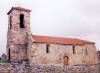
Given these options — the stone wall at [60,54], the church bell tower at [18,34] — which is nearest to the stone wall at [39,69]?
the stone wall at [60,54]

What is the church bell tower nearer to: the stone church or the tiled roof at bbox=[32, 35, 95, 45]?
the stone church

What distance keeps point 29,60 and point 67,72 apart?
23.5ft

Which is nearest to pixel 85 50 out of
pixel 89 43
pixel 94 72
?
A: pixel 89 43

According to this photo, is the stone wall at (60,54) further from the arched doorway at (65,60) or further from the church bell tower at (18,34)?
the church bell tower at (18,34)

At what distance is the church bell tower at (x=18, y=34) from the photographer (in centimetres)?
5334

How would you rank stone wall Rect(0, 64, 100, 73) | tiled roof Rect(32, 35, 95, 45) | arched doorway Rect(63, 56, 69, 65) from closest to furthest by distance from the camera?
stone wall Rect(0, 64, 100, 73) < tiled roof Rect(32, 35, 95, 45) < arched doorway Rect(63, 56, 69, 65)

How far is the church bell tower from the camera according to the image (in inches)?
2100

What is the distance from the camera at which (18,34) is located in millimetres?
54031

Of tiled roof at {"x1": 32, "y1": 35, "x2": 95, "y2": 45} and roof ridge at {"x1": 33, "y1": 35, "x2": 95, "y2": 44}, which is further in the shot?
roof ridge at {"x1": 33, "y1": 35, "x2": 95, "y2": 44}

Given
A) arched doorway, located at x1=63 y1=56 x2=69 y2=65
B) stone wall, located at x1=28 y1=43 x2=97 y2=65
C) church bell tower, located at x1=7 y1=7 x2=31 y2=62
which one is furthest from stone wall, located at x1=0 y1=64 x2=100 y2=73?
church bell tower, located at x1=7 y1=7 x2=31 y2=62

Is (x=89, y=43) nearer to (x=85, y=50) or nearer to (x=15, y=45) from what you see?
(x=85, y=50)

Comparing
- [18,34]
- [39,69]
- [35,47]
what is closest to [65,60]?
[35,47]

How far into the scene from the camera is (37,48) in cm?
5272

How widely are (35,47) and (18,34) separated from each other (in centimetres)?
368
